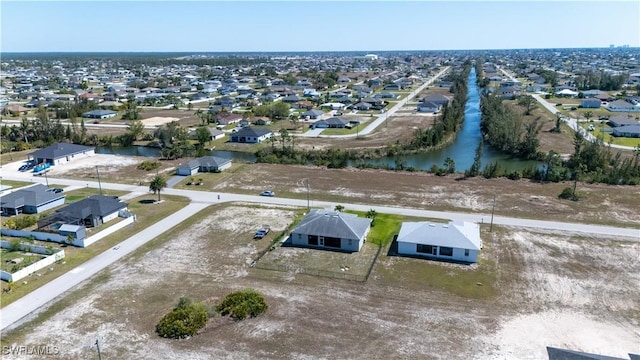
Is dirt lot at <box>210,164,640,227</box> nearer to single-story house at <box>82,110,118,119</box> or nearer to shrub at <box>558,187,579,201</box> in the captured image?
shrub at <box>558,187,579,201</box>

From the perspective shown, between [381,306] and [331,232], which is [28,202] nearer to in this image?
[331,232]

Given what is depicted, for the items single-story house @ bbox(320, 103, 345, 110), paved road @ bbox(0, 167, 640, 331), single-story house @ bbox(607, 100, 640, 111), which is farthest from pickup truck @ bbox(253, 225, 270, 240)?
single-story house @ bbox(607, 100, 640, 111)

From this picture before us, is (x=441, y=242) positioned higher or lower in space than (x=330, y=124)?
lower

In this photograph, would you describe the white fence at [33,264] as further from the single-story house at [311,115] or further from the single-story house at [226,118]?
the single-story house at [311,115]

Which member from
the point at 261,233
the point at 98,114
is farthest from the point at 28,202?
the point at 98,114

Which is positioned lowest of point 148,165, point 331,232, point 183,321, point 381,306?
point 381,306

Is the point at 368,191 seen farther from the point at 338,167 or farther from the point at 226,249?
the point at 226,249

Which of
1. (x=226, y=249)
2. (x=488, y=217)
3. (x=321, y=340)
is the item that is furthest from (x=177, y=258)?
(x=488, y=217)
